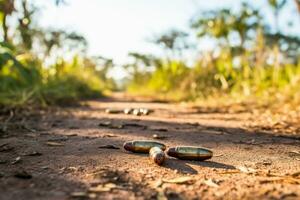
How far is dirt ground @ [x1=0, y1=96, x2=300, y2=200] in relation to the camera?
1361 millimetres

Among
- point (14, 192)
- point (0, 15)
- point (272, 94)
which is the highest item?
point (0, 15)

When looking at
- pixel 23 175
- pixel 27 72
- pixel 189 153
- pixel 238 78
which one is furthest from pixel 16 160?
pixel 238 78

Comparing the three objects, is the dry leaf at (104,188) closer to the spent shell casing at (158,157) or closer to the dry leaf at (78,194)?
the dry leaf at (78,194)

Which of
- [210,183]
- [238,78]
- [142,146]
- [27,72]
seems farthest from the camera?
[238,78]

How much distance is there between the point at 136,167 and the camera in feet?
5.62

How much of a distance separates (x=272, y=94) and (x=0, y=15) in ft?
12.8

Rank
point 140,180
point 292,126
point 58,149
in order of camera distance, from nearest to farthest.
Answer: point 140,180 < point 58,149 < point 292,126

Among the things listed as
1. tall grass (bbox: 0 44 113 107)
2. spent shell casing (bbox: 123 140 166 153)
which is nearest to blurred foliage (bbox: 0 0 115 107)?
tall grass (bbox: 0 44 113 107)

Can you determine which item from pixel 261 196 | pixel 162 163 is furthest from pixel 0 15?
pixel 261 196

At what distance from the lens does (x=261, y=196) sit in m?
1.30

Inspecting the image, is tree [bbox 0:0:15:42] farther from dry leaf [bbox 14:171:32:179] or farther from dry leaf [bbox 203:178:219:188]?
dry leaf [bbox 203:178:219:188]

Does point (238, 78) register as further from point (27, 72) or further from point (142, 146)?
point (142, 146)

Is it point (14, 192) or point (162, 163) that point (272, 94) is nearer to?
point (162, 163)

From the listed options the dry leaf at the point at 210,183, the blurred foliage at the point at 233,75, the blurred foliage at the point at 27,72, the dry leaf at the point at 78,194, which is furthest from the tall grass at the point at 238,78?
the dry leaf at the point at 78,194
